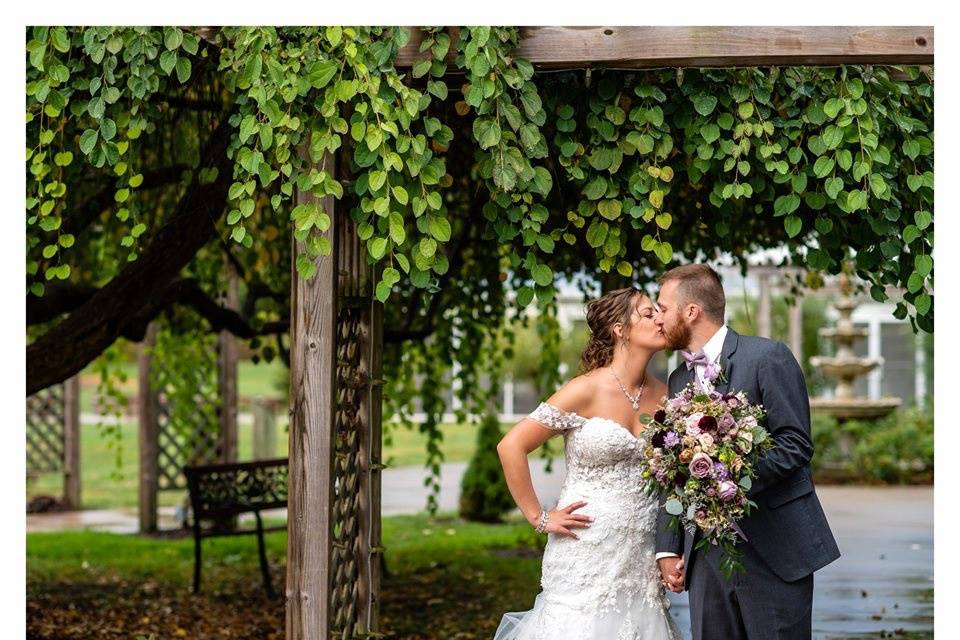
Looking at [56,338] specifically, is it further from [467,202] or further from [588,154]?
[588,154]

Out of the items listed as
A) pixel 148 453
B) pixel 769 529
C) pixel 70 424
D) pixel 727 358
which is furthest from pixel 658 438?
pixel 70 424

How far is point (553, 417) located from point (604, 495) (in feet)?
1.20

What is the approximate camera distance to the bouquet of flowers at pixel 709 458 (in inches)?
144

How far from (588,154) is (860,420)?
494 inches

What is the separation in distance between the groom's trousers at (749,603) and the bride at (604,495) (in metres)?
0.31

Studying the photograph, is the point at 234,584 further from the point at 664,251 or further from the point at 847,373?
the point at 847,373

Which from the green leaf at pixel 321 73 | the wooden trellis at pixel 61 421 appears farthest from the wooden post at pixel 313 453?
the wooden trellis at pixel 61 421

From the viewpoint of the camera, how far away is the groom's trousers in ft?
12.9

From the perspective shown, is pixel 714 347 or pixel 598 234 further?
pixel 598 234

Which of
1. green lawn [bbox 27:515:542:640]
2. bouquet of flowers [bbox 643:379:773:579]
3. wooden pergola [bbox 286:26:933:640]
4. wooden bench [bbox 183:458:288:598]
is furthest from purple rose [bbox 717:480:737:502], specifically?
wooden bench [bbox 183:458:288:598]

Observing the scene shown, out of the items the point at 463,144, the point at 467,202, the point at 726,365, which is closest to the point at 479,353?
the point at 467,202

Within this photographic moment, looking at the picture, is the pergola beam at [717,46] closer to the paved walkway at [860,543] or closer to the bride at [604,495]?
the bride at [604,495]

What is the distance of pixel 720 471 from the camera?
12.0ft

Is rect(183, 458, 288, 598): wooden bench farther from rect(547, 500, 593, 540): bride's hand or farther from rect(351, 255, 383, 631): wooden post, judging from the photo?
rect(547, 500, 593, 540): bride's hand
